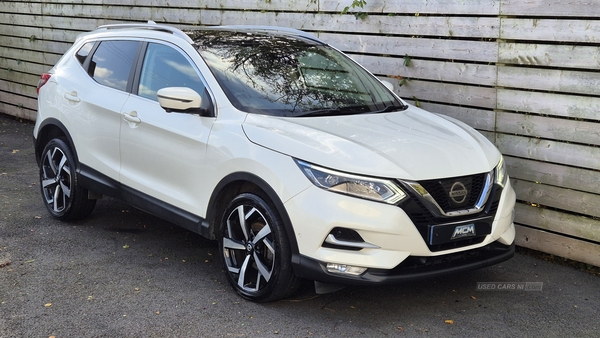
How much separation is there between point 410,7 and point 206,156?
9.13 feet

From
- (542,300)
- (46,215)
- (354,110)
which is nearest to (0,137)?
(46,215)

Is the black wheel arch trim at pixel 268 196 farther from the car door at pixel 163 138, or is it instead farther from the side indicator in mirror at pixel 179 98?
the side indicator in mirror at pixel 179 98

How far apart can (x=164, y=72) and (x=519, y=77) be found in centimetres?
288

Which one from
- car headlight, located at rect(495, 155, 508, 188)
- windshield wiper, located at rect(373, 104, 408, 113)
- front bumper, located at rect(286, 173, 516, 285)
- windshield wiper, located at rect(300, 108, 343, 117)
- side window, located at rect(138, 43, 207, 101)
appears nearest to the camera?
front bumper, located at rect(286, 173, 516, 285)

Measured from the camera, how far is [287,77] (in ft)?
18.2

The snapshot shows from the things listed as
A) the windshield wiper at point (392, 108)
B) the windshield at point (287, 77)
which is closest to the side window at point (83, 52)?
the windshield at point (287, 77)

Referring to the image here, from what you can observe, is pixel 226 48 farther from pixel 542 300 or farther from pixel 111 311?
pixel 542 300

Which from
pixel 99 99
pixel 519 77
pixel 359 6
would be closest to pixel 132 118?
pixel 99 99

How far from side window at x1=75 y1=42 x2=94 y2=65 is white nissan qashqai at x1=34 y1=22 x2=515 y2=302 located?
3 cm

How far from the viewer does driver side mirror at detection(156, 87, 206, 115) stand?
200 inches

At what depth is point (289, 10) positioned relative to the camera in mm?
8070

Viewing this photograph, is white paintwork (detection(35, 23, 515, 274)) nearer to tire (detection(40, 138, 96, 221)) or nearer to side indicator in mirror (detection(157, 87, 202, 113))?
side indicator in mirror (detection(157, 87, 202, 113))

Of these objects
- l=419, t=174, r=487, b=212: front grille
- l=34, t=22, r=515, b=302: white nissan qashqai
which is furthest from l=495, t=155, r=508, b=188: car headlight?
l=419, t=174, r=487, b=212: front grille

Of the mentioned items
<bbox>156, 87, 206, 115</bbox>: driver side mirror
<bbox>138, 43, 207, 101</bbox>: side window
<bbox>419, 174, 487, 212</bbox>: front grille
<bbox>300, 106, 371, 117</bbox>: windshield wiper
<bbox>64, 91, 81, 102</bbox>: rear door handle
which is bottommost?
<bbox>419, 174, 487, 212</bbox>: front grille
